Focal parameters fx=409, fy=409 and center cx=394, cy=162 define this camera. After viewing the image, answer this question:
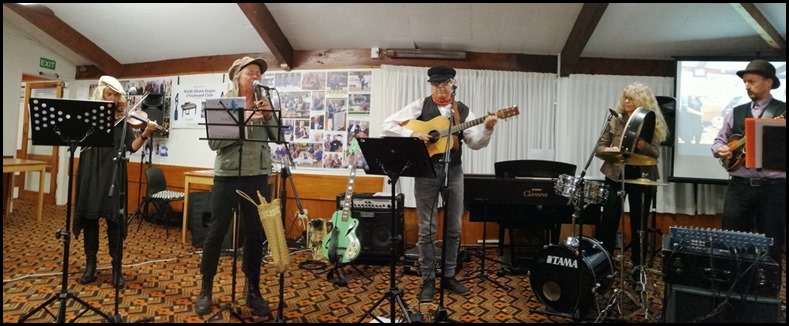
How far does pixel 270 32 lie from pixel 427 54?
1804mm

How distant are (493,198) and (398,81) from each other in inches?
79.4

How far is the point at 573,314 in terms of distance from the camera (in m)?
2.65

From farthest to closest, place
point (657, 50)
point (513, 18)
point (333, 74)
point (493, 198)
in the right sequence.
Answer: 1. point (333, 74)
2. point (657, 50)
3. point (513, 18)
4. point (493, 198)

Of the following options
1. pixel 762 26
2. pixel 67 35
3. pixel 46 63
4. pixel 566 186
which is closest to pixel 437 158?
pixel 566 186

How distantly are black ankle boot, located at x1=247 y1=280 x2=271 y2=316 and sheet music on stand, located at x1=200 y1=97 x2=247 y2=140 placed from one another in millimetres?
986

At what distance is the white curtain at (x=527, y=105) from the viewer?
4.86 metres

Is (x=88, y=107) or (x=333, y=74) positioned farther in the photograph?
(x=333, y=74)

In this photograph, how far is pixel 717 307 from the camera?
7.61 feet

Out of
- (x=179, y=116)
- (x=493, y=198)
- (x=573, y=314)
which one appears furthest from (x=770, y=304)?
(x=179, y=116)

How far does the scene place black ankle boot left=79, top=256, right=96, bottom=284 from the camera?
3.15 metres

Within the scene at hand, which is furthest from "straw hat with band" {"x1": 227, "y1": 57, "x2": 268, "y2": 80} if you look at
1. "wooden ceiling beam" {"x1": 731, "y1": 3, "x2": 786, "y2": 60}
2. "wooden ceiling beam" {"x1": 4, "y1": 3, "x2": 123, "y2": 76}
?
"wooden ceiling beam" {"x1": 731, "y1": 3, "x2": 786, "y2": 60}

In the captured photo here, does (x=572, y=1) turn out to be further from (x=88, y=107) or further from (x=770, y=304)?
(x=88, y=107)

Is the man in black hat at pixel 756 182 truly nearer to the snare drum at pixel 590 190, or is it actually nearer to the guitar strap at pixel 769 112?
the guitar strap at pixel 769 112

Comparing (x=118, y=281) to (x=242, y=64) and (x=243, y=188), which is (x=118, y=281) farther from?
(x=242, y=64)
